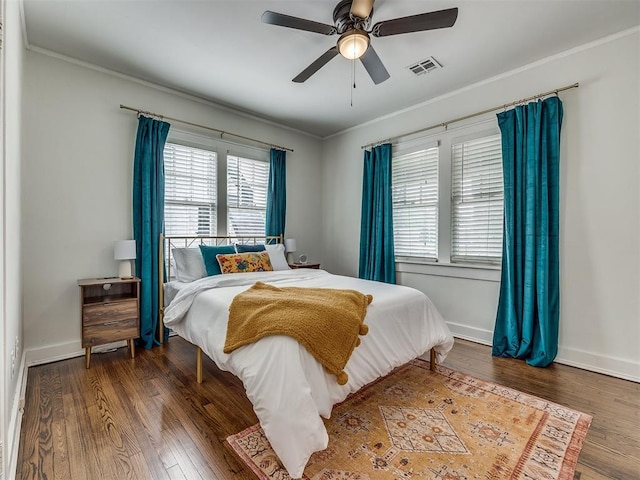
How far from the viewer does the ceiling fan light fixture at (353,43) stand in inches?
78.0

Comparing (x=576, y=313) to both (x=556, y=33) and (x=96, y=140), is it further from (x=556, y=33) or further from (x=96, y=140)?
(x=96, y=140)

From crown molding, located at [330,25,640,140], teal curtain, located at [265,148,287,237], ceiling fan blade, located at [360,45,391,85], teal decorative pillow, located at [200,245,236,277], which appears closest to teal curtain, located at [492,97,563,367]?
crown molding, located at [330,25,640,140]

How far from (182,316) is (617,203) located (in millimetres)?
3627

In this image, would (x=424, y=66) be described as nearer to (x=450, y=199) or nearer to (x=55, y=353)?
(x=450, y=199)

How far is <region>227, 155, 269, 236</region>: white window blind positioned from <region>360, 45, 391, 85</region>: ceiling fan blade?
7.46 feet

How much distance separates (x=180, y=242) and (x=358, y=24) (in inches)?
112

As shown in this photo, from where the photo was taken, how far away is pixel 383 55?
109 inches

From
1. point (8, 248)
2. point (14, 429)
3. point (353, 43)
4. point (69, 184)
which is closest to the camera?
point (8, 248)

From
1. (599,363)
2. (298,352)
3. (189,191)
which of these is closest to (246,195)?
(189,191)

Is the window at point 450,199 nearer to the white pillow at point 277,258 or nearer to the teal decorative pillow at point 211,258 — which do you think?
the white pillow at point 277,258

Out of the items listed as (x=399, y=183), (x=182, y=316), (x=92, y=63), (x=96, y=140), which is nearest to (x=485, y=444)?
(x=182, y=316)

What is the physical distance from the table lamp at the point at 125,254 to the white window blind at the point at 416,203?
3.02 meters

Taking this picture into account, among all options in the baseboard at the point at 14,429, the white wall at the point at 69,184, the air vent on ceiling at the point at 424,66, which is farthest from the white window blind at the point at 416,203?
the baseboard at the point at 14,429

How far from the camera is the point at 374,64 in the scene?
2.27 m
